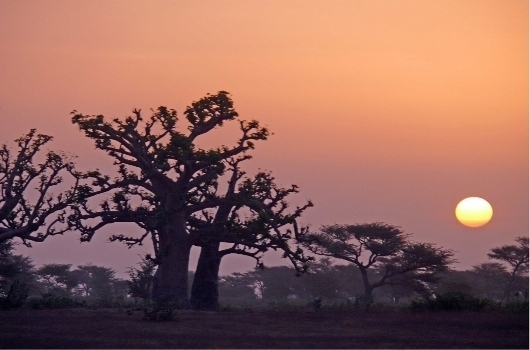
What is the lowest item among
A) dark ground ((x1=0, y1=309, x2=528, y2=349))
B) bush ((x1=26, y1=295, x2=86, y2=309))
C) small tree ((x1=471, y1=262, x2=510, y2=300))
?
dark ground ((x1=0, y1=309, x2=528, y2=349))

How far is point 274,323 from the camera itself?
59.7 feet

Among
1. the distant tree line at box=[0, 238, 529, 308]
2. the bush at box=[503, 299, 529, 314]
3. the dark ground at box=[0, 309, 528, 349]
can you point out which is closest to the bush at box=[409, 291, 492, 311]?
the bush at box=[503, 299, 529, 314]

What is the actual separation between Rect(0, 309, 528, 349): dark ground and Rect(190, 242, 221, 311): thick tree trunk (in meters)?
5.82

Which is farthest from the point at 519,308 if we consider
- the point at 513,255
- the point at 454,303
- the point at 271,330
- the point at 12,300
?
the point at 513,255

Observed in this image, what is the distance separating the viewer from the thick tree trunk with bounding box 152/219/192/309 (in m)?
25.0

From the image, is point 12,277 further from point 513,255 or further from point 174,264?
point 513,255

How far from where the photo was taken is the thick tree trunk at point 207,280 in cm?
2625

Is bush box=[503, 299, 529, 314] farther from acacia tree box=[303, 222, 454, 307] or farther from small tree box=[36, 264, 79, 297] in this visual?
small tree box=[36, 264, 79, 297]

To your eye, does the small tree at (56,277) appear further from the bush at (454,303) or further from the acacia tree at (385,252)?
the bush at (454,303)

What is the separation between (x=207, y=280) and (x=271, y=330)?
33.5 feet

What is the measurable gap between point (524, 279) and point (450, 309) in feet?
118

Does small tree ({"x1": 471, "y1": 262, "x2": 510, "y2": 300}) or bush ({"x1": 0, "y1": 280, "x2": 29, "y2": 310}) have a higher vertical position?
small tree ({"x1": 471, "y1": 262, "x2": 510, "y2": 300})

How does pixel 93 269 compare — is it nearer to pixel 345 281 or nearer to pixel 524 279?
pixel 345 281

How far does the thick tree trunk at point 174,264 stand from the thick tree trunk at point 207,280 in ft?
3.90
